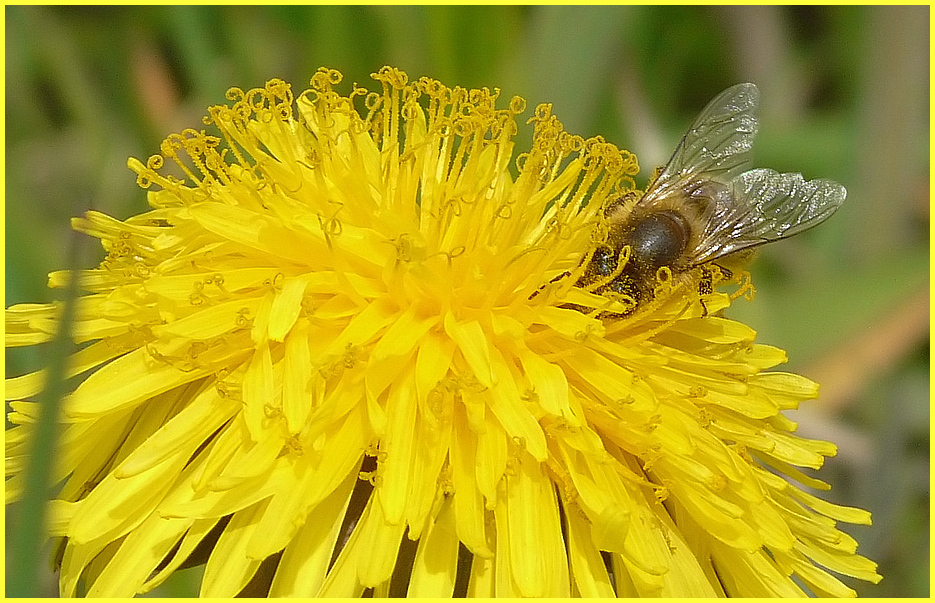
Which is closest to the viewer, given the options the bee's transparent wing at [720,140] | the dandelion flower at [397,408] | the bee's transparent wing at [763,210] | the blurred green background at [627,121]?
the dandelion flower at [397,408]

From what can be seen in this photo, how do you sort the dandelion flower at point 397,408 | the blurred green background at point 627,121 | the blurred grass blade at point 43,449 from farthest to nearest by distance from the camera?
the blurred green background at point 627,121 < the dandelion flower at point 397,408 < the blurred grass blade at point 43,449

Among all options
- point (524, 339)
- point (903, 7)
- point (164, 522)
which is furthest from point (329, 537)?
point (903, 7)

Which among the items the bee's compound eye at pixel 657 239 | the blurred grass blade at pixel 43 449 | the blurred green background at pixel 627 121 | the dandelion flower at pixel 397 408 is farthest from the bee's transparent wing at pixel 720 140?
the blurred grass blade at pixel 43 449

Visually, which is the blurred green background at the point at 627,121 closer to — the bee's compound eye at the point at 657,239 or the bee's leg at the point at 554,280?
the bee's compound eye at the point at 657,239

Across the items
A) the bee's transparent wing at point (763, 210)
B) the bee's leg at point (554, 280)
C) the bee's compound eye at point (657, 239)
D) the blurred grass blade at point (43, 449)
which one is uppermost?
the bee's transparent wing at point (763, 210)

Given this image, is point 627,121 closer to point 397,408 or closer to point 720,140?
point 720,140

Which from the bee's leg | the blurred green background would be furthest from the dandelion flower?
the blurred green background

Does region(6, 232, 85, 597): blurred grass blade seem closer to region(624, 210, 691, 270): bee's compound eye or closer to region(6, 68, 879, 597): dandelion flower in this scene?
region(6, 68, 879, 597): dandelion flower
